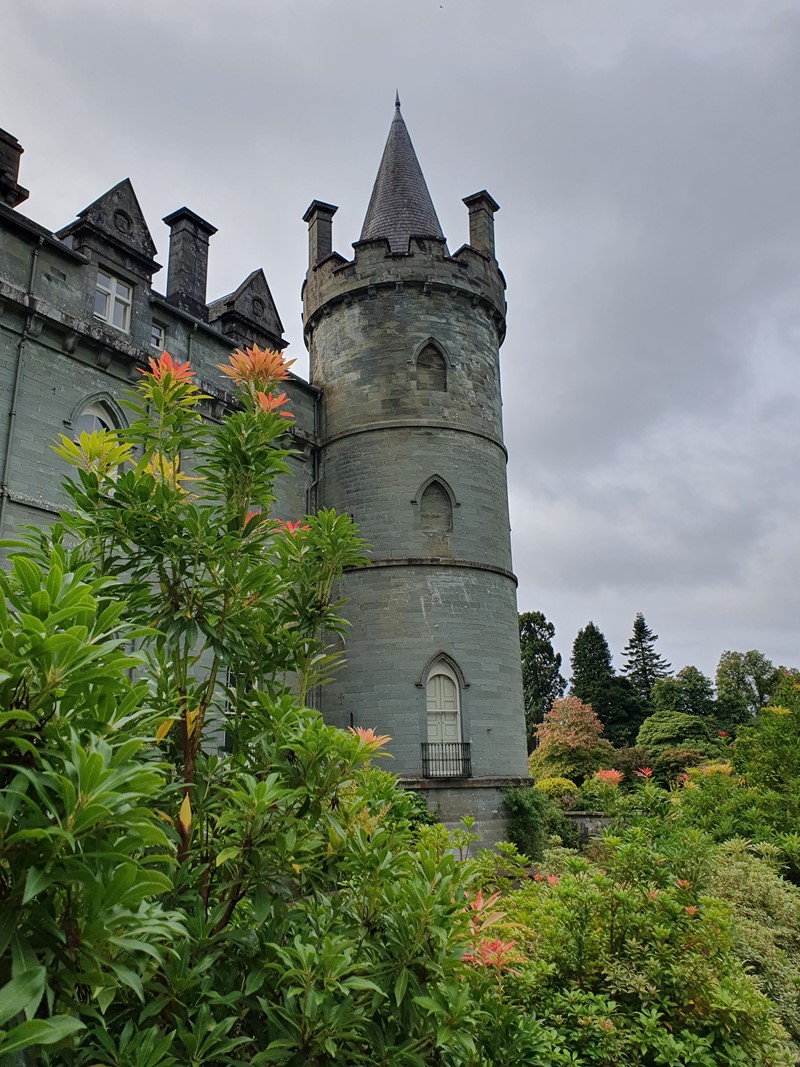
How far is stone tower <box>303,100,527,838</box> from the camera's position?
49.3 ft

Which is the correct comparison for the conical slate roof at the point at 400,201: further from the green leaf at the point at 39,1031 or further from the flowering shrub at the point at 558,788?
the green leaf at the point at 39,1031

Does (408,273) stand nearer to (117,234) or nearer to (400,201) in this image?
(400,201)

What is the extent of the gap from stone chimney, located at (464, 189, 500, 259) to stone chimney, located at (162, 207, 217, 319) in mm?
6458

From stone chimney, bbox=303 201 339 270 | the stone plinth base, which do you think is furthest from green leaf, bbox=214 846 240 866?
stone chimney, bbox=303 201 339 270

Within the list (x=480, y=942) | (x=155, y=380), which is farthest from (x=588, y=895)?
(x=155, y=380)

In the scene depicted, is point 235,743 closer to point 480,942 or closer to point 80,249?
point 480,942

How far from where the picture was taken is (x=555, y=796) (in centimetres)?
2355

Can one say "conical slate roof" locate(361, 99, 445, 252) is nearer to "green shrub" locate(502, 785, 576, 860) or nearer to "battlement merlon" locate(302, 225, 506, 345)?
"battlement merlon" locate(302, 225, 506, 345)

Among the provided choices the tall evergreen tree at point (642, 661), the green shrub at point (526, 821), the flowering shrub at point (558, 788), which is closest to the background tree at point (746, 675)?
the tall evergreen tree at point (642, 661)

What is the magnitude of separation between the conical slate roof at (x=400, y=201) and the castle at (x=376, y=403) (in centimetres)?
7

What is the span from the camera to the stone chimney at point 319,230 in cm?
1884

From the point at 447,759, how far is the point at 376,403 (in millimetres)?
7908

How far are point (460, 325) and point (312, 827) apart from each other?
1599 cm

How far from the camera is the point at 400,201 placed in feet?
63.7
